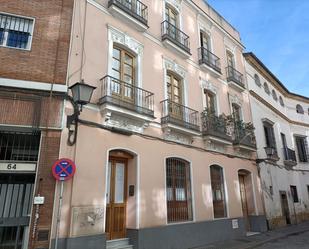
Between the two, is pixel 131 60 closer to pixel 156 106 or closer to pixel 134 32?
pixel 134 32

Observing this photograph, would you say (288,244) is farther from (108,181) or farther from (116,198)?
(108,181)

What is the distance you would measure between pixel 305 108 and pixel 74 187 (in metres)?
23.6

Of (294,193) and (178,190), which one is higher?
(294,193)

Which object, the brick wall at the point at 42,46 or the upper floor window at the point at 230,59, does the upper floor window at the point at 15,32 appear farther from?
the upper floor window at the point at 230,59

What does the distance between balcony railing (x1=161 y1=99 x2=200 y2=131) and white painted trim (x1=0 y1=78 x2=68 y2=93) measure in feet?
12.6

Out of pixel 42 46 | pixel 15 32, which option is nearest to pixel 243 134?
pixel 42 46

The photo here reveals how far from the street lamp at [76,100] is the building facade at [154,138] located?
20cm

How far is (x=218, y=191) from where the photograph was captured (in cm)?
1177

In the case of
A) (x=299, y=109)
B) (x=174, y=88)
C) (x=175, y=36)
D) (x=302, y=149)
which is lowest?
(x=302, y=149)

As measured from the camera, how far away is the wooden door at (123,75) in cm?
840

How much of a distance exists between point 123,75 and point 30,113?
11.1 feet

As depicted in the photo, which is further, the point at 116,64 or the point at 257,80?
the point at 257,80

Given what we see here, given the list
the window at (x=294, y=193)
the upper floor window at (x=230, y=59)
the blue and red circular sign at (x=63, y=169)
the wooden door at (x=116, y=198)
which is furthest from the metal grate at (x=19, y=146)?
the window at (x=294, y=193)

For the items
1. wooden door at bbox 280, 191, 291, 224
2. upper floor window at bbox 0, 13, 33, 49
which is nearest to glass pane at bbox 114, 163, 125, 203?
upper floor window at bbox 0, 13, 33, 49
